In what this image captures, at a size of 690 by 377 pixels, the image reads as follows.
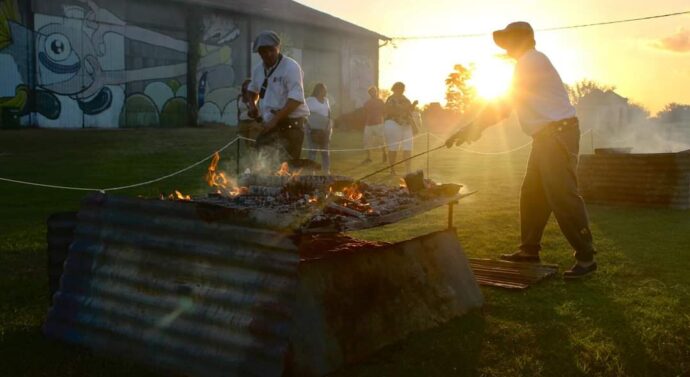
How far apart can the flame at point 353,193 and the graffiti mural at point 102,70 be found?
19.6m

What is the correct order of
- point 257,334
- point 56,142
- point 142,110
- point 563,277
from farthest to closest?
point 142,110 → point 56,142 → point 563,277 → point 257,334

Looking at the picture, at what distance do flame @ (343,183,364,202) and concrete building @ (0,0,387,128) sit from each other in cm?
1956

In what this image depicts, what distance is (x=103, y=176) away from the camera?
14.6 m

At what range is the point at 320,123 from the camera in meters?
15.8

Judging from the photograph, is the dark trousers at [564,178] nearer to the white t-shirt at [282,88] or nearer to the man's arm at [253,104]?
the white t-shirt at [282,88]

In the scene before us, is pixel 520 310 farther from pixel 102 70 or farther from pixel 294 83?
pixel 102 70

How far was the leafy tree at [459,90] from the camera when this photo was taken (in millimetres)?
76438

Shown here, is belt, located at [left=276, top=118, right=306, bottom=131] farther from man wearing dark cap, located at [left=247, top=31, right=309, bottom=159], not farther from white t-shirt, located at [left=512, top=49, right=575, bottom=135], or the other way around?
white t-shirt, located at [left=512, top=49, right=575, bottom=135]

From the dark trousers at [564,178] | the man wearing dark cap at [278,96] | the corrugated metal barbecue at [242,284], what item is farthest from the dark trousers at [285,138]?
the dark trousers at [564,178]

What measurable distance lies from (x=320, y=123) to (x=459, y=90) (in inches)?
2649

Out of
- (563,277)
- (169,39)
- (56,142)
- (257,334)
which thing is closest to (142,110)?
(169,39)

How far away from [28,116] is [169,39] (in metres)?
6.23

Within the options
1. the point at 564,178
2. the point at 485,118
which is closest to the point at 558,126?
the point at 564,178

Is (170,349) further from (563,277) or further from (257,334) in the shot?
(563,277)
